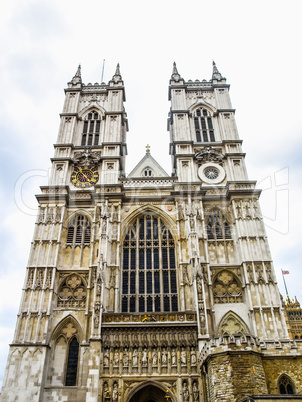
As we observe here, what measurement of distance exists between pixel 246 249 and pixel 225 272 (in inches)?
79.8

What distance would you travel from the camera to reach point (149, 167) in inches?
1219

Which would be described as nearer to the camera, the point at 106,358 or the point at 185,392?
the point at 185,392

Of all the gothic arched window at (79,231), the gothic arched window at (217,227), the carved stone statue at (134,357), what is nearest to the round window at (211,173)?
the gothic arched window at (217,227)

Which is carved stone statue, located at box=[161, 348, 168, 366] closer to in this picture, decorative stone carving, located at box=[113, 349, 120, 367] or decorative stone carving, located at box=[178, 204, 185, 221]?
decorative stone carving, located at box=[113, 349, 120, 367]

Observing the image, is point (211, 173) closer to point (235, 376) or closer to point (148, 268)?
point (148, 268)

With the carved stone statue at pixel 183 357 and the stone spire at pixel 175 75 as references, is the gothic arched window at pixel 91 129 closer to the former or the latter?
the stone spire at pixel 175 75

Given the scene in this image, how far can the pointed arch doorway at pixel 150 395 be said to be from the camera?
64.7ft

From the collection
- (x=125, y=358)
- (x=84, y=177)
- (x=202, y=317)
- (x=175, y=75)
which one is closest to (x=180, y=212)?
(x=202, y=317)

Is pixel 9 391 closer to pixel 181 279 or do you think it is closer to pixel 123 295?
pixel 123 295

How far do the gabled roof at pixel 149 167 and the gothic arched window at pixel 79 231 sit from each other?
6.23 m

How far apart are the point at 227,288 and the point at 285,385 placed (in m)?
7.46

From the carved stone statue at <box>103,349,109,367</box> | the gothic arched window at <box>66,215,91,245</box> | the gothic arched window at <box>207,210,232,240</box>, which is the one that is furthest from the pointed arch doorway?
the gothic arched window at <box>207,210,232,240</box>

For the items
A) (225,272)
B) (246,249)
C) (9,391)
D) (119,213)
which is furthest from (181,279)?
(9,391)

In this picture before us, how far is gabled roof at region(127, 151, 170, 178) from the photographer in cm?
3052
